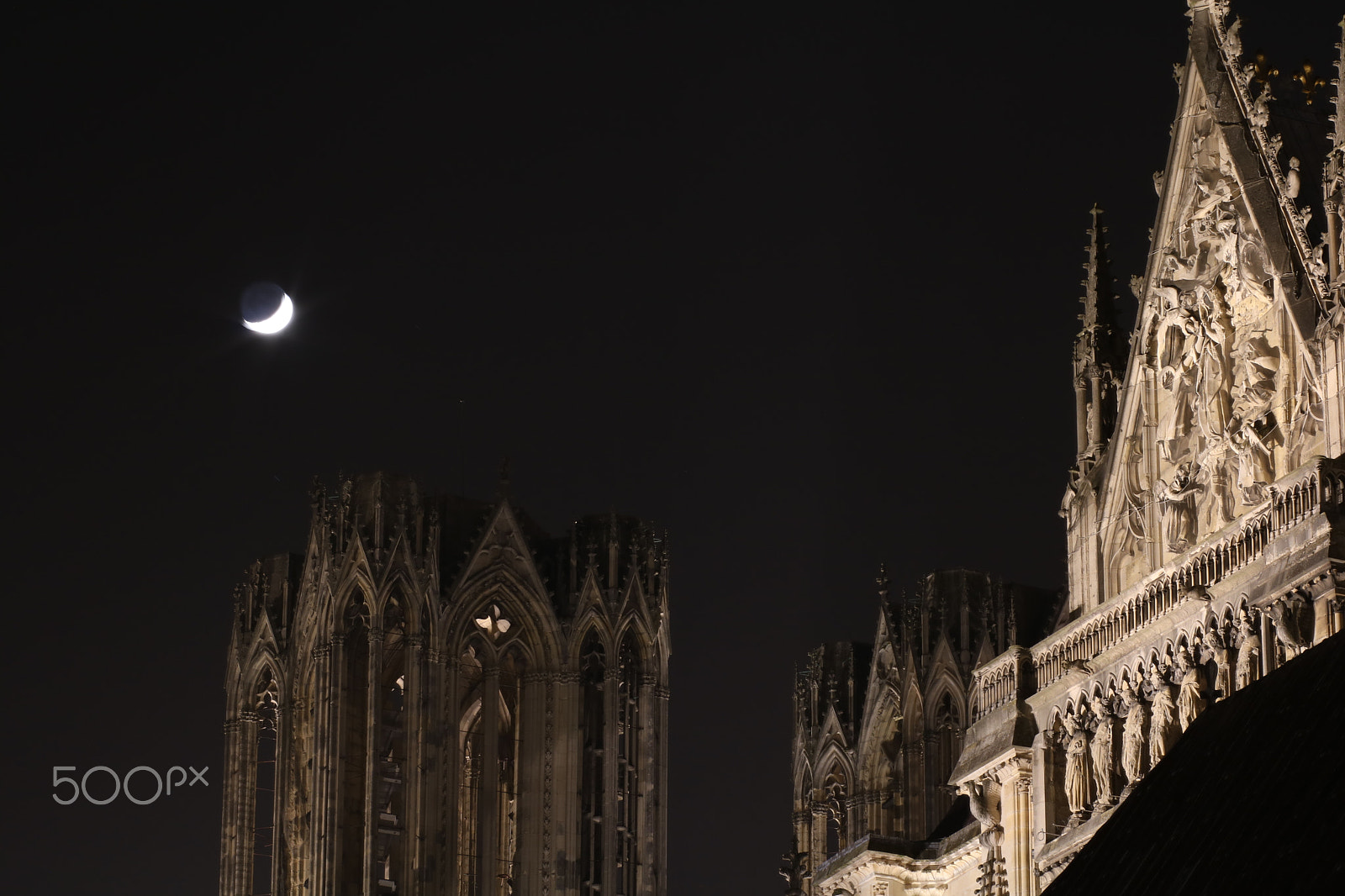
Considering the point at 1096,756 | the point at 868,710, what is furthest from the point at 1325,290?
the point at 868,710

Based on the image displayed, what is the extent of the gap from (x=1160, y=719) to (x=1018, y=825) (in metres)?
3.91

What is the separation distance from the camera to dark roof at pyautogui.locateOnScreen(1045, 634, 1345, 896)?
79.7 feet

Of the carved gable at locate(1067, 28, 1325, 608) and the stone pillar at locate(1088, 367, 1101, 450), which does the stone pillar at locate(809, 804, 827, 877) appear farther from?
the carved gable at locate(1067, 28, 1325, 608)

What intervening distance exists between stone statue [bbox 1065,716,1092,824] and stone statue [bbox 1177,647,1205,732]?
7.61 ft

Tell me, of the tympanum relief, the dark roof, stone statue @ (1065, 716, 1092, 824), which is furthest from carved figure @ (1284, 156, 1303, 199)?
the dark roof

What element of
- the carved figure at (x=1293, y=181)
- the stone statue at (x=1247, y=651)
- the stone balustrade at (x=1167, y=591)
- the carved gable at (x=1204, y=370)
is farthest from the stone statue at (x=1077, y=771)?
the carved figure at (x=1293, y=181)

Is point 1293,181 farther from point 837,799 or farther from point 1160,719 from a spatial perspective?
point 837,799

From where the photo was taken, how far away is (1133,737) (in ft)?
120

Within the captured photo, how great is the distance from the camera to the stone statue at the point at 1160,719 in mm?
35688

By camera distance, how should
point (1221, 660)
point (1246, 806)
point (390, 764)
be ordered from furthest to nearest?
point (390, 764) < point (1221, 660) < point (1246, 806)

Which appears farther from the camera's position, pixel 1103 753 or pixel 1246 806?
pixel 1103 753

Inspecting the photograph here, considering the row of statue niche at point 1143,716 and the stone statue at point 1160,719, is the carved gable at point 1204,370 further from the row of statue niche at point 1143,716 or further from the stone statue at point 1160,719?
the stone statue at point 1160,719

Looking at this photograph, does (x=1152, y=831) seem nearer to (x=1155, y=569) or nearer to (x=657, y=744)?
(x=1155, y=569)

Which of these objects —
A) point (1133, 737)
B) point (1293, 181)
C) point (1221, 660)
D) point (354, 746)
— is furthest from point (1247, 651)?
point (354, 746)
